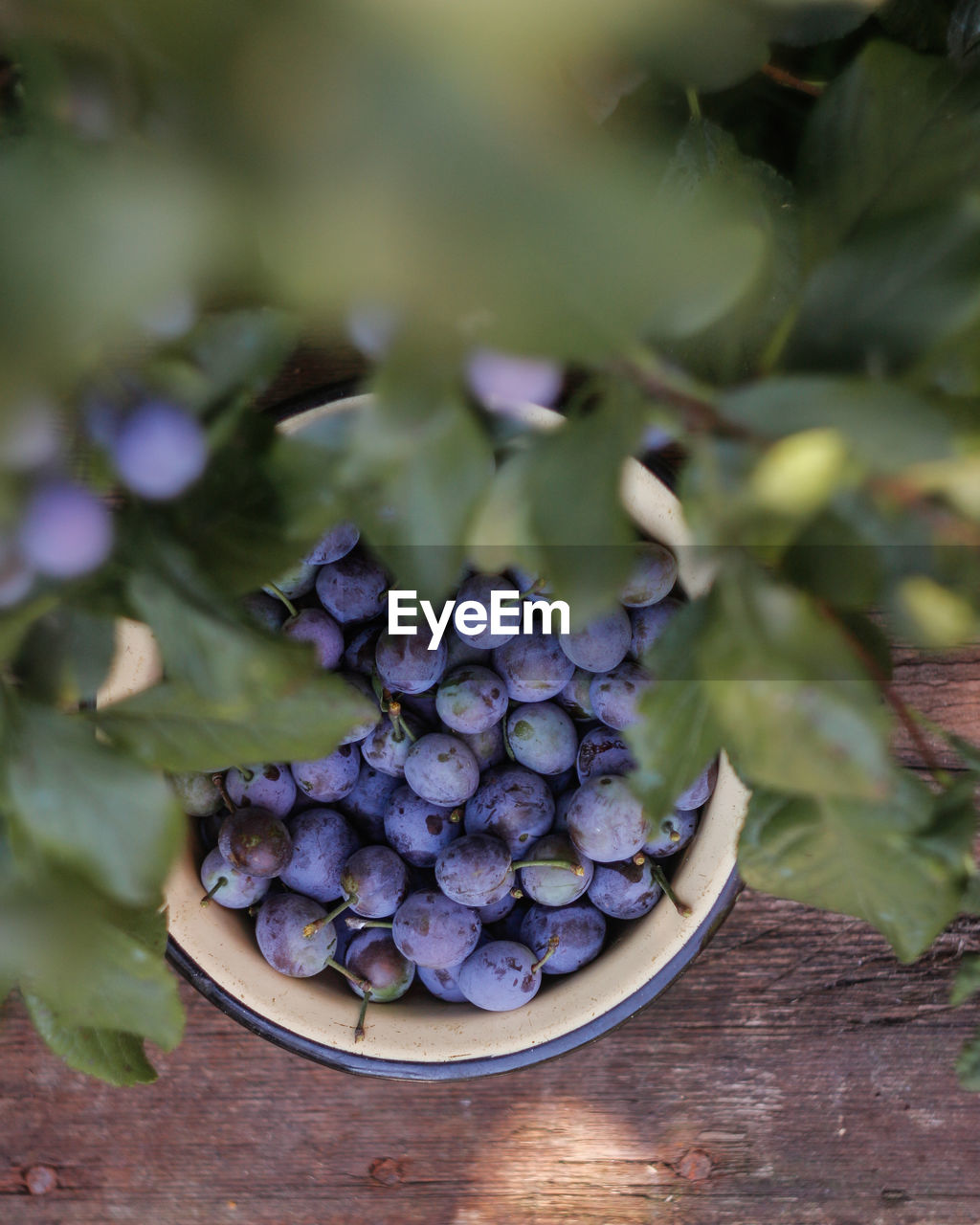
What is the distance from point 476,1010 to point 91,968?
299 mm

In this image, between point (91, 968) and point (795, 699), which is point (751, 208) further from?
point (91, 968)

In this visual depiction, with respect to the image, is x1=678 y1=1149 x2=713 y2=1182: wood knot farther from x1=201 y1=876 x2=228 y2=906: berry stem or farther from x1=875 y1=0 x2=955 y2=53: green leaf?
x1=875 y1=0 x2=955 y2=53: green leaf

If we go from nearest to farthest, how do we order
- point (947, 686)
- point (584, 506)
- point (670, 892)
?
point (584, 506), point (670, 892), point (947, 686)

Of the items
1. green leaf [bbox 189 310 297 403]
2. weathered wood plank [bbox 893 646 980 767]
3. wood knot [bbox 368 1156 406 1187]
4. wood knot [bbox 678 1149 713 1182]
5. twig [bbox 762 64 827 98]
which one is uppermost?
twig [bbox 762 64 827 98]

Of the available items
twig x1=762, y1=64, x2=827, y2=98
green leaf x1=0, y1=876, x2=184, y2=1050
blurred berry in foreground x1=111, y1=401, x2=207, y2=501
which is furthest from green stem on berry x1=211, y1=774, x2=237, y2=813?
twig x1=762, y1=64, x2=827, y2=98

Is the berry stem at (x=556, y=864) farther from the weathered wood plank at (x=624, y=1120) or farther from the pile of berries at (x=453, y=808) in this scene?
the weathered wood plank at (x=624, y=1120)

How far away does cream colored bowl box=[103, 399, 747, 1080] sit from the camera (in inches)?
18.9

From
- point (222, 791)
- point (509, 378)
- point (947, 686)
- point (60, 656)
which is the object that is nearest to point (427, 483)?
point (509, 378)

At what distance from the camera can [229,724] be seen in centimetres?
29

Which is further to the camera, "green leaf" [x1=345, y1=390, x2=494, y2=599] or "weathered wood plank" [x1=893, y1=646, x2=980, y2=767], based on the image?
"weathered wood plank" [x1=893, y1=646, x2=980, y2=767]

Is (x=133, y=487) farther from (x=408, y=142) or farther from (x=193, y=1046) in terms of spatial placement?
(x=193, y=1046)

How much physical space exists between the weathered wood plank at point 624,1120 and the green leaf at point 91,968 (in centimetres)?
39

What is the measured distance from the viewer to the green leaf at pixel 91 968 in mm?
277

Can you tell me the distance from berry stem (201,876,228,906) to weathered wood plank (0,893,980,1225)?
168 mm
